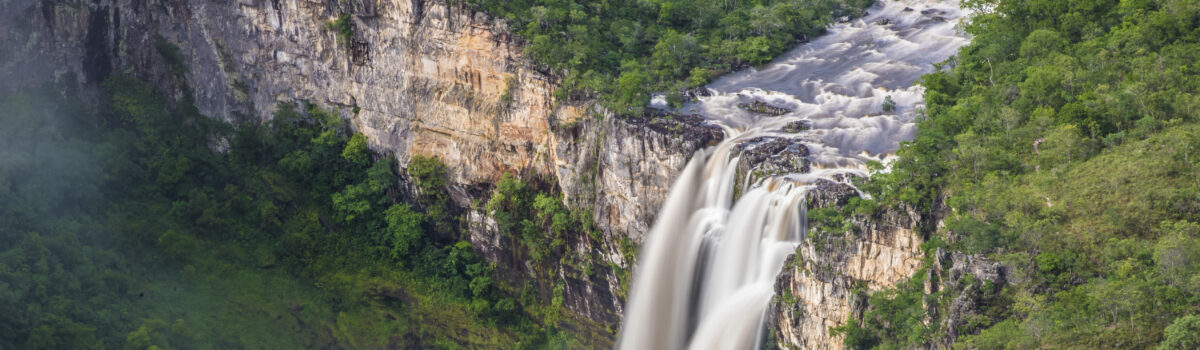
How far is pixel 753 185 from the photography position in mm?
28812

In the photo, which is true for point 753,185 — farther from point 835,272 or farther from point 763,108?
point 763,108

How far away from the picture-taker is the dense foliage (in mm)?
20344

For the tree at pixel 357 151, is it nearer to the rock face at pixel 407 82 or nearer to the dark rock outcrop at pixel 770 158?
the rock face at pixel 407 82

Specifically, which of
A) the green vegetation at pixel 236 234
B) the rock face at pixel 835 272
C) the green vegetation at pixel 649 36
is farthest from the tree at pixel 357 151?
the rock face at pixel 835 272

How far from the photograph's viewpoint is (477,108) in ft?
120

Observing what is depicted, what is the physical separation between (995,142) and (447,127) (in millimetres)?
19548

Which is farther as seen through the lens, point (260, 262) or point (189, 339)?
point (260, 262)

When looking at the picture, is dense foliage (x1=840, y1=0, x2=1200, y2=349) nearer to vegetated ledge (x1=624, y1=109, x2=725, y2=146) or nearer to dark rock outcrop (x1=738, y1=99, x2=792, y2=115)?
dark rock outcrop (x1=738, y1=99, x2=792, y2=115)

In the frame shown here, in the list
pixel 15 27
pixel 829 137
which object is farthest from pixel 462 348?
pixel 15 27

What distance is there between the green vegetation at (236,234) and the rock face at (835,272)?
1242 centimetres

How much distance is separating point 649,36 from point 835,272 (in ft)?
48.8

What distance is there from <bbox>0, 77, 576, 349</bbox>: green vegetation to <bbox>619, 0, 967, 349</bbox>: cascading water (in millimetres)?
7436

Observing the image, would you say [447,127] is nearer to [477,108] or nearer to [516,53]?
[477,108]

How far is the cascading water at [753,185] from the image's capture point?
28.1 metres
